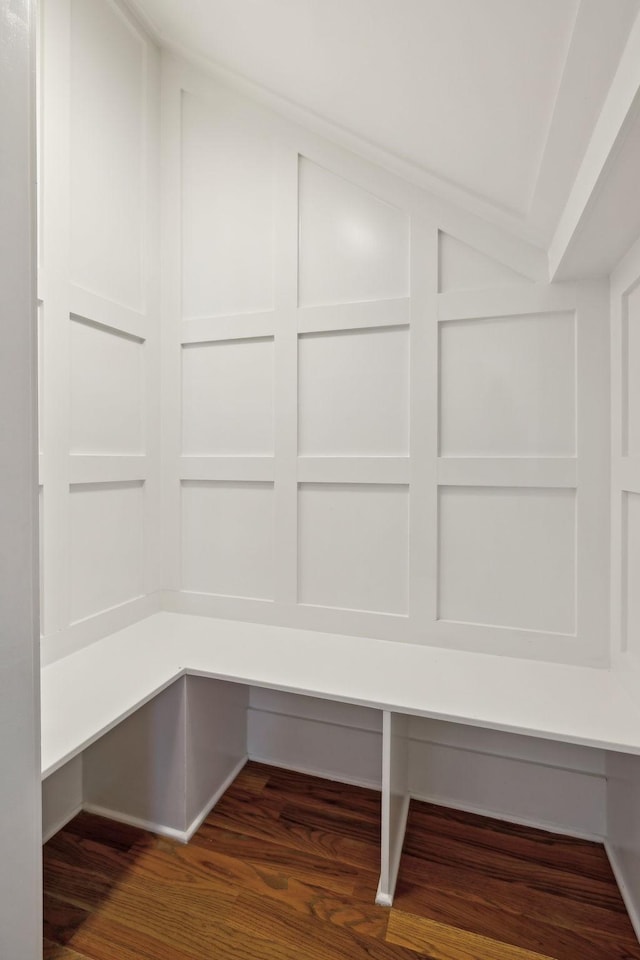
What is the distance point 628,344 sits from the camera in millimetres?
1363

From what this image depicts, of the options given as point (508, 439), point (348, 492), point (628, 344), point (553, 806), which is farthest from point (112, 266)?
point (553, 806)

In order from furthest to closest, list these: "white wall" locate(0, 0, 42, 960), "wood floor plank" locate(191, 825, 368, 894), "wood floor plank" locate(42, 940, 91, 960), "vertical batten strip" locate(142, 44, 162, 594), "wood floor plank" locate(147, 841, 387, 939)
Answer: "vertical batten strip" locate(142, 44, 162, 594) < "wood floor plank" locate(191, 825, 368, 894) < "wood floor plank" locate(147, 841, 387, 939) < "wood floor plank" locate(42, 940, 91, 960) < "white wall" locate(0, 0, 42, 960)

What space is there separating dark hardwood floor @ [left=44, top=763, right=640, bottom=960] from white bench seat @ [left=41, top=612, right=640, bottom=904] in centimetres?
11

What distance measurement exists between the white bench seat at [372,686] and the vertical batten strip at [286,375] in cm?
30

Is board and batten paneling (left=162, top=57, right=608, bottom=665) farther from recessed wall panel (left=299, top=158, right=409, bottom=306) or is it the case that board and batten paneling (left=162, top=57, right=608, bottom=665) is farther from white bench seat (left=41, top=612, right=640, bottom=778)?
white bench seat (left=41, top=612, right=640, bottom=778)

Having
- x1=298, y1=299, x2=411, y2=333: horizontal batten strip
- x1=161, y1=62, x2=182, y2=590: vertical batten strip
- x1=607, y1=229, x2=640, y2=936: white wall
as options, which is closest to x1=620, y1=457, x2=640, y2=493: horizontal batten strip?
x1=607, y1=229, x2=640, y2=936: white wall

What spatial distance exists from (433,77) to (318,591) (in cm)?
155

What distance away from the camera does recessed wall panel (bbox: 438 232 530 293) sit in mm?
1554

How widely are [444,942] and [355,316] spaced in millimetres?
1820

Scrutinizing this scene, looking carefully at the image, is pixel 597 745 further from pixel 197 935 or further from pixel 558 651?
pixel 197 935

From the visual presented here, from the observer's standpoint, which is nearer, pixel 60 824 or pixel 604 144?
pixel 604 144

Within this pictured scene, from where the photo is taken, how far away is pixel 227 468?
6.12 feet

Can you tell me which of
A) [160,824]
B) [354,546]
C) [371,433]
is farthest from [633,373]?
[160,824]

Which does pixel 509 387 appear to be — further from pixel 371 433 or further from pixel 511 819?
pixel 511 819
